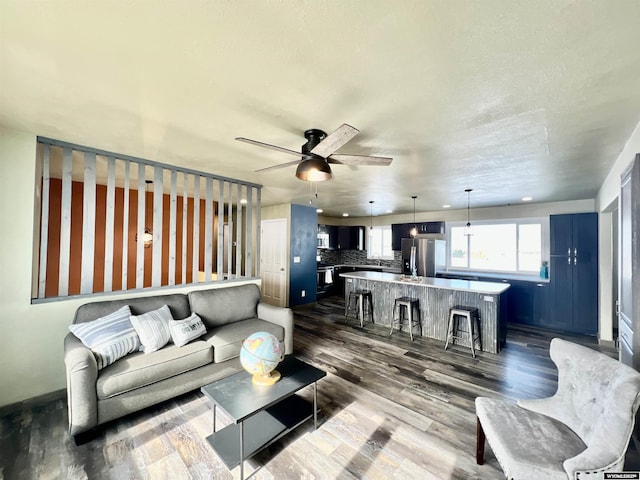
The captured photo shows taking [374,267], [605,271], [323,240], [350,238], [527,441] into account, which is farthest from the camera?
[350,238]

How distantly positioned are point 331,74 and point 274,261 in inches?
202

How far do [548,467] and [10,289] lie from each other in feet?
13.3

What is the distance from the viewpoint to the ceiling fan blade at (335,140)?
1668 millimetres

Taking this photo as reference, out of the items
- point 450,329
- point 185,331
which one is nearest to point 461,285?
point 450,329

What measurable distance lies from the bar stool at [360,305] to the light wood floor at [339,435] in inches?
62.6

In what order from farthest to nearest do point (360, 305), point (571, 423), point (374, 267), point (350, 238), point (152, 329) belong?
point (350, 238)
point (374, 267)
point (360, 305)
point (152, 329)
point (571, 423)

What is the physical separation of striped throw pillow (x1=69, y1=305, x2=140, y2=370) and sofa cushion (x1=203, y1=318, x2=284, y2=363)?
2.27 feet

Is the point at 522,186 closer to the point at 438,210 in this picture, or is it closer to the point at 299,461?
the point at 438,210

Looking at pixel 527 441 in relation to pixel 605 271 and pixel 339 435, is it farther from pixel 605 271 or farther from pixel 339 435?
pixel 605 271

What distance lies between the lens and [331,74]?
145 centimetres

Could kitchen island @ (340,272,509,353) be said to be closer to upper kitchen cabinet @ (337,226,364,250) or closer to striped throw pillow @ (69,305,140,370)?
upper kitchen cabinet @ (337,226,364,250)

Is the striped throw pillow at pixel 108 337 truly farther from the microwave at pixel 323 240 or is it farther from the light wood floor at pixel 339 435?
the microwave at pixel 323 240

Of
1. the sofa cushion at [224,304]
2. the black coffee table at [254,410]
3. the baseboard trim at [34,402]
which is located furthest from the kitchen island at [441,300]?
the baseboard trim at [34,402]

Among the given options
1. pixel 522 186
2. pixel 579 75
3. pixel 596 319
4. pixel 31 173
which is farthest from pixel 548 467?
pixel 596 319
